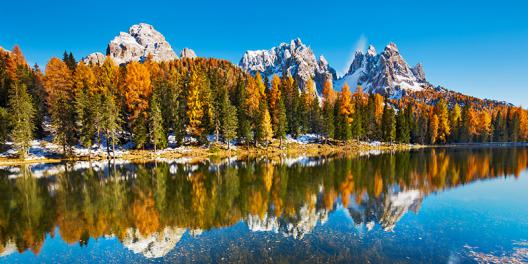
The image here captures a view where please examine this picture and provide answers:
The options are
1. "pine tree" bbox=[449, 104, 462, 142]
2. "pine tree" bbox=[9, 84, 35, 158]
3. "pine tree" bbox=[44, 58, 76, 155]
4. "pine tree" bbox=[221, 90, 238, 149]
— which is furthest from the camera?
"pine tree" bbox=[449, 104, 462, 142]

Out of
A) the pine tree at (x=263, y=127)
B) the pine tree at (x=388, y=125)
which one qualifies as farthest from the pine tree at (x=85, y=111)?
the pine tree at (x=388, y=125)

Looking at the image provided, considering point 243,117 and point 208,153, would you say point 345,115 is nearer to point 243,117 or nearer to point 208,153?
point 243,117

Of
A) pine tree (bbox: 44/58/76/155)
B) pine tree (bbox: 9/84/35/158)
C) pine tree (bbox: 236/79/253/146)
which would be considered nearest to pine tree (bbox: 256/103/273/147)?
pine tree (bbox: 236/79/253/146)

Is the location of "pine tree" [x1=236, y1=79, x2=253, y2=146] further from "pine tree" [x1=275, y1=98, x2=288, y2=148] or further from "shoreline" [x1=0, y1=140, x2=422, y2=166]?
"pine tree" [x1=275, y1=98, x2=288, y2=148]

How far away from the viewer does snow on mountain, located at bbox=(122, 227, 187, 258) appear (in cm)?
1684

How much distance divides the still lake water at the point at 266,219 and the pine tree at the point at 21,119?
27.5 m

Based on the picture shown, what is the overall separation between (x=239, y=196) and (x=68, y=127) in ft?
179

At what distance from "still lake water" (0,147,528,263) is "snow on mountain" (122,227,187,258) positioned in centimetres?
6

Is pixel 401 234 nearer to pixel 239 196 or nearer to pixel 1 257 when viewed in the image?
pixel 239 196

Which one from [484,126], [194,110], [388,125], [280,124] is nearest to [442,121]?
[484,126]

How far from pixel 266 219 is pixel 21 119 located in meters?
68.7

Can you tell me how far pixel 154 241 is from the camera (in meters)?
18.4

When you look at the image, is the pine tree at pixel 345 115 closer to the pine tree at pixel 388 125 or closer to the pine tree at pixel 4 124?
the pine tree at pixel 388 125

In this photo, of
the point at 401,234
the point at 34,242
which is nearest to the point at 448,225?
the point at 401,234
